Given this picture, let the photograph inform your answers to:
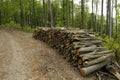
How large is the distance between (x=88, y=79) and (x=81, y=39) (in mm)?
2561

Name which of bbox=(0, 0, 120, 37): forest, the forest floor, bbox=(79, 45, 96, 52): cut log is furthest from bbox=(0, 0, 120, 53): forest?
bbox=(79, 45, 96, 52): cut log

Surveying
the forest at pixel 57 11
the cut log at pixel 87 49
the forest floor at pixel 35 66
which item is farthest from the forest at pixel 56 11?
the cut log at pixel 87 49

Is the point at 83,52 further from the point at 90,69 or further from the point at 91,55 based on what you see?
the point at 90,69

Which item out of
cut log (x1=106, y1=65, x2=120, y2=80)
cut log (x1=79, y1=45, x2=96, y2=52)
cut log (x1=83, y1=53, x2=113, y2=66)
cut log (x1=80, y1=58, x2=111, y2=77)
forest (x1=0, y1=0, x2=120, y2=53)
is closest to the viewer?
cut log (x1=106, y1=65, x2=120, y2=80)

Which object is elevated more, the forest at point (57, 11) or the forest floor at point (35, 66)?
the forest at point (57, 11)

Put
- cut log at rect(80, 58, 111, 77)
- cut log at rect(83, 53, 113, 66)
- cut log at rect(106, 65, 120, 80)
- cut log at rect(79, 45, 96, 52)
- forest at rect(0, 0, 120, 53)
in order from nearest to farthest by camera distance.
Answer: cut log at rect(106, 65, 120, 80)
cut log at rect(80, 58, 111, 77)
cut log at rect(83, 53, 113, 66)
cut log at rect(79, 45, 96, 52)
forest at rect(0, 0, 120, 53)

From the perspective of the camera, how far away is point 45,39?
15.5 metres

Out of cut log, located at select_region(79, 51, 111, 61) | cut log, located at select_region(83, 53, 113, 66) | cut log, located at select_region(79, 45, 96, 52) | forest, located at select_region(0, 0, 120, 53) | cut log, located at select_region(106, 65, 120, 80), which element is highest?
forest, located at select_region(0, 0, 120, 53)

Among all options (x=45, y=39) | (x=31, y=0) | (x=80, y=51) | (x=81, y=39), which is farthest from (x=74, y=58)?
(x=31, y=0)

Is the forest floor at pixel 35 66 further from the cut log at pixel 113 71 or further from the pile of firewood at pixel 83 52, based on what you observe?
the cut log at pixel 113 71

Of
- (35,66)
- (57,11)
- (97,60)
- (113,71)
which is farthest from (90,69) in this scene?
(57,11)

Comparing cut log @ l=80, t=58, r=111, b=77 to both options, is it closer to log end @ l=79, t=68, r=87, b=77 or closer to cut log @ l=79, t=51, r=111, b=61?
log end @ l=79, t=68, r=87, b=77

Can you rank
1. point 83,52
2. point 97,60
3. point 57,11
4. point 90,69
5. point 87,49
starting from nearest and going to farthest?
1. point 90,69
2. point 97,60
3. point 83,52
4. point 87,49
5. point 57,11

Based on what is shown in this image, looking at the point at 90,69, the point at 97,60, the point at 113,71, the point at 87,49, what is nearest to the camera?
the point at 90,69
